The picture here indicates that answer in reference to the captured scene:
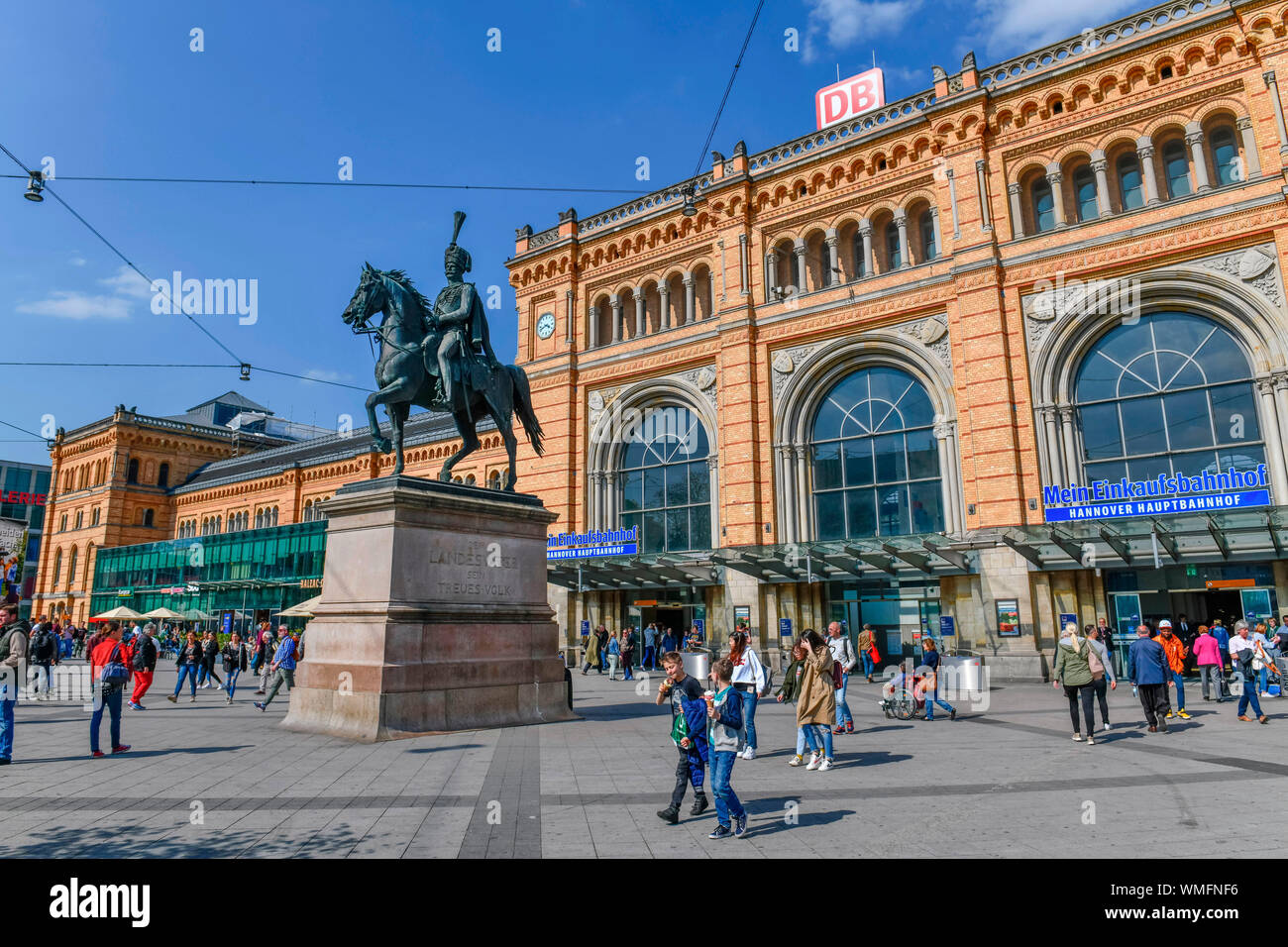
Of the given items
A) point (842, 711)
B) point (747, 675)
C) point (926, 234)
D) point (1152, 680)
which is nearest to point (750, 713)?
point (747, 675)

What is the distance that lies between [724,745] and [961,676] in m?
13.4

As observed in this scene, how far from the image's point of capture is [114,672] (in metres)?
10.8

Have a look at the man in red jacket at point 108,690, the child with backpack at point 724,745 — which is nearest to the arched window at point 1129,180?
the child with backpack at point 724,745

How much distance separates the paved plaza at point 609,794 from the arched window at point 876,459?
1307 centimetres

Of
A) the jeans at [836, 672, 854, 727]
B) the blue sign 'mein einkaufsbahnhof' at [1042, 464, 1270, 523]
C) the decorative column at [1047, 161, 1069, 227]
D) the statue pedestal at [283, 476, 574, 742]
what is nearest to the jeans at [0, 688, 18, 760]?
the statue pedestal at [283, 476, 574, 742]

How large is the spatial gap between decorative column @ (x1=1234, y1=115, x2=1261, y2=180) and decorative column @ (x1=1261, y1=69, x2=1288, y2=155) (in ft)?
1.83

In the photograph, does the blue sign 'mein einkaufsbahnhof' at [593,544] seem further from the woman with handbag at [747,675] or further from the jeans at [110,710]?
the jeans at [110,710]

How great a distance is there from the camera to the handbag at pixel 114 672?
10742mm

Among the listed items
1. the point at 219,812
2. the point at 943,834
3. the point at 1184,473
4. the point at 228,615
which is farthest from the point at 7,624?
the point at 228,615

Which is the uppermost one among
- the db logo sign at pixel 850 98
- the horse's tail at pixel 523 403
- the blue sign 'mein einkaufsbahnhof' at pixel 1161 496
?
the db logo sign at pixel 850 98

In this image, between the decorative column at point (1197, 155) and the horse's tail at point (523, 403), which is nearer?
the horse's tail at point (523, 403)

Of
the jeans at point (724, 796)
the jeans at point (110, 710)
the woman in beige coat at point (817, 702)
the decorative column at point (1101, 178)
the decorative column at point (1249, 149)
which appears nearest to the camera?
the jeans at point (724, 796)

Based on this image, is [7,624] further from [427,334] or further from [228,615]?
[228,615]

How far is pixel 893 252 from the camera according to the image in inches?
1121
